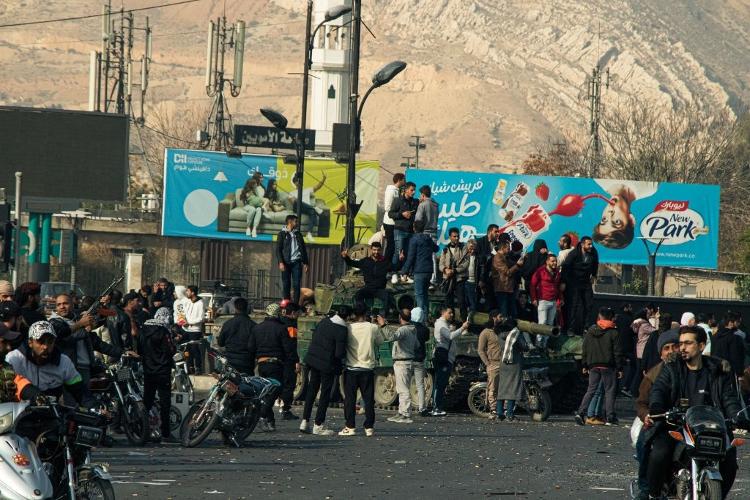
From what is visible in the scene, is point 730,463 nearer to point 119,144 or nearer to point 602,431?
point 602,431

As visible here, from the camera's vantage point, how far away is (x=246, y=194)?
167ft

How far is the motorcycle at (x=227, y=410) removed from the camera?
1806 cm

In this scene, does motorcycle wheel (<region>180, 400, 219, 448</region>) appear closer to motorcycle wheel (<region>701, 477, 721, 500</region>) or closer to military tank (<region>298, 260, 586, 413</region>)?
military tank (<region>298, 260, 586, 413</region>)

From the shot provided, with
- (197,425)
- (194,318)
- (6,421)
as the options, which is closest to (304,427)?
(197,425)

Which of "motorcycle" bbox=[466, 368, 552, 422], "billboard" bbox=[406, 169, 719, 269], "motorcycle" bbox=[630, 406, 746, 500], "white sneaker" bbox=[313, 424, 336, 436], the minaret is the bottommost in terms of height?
"white sneaker" bbox=[313, 424, 336, 436]

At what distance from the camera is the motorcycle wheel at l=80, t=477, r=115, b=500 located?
10.7m

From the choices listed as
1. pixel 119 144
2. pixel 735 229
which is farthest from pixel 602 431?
pixel 735 229

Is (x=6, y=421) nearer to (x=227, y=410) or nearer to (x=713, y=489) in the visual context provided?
(x=713, y=489)

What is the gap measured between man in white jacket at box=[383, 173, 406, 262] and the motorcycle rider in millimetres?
15036

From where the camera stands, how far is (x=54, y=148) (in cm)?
4384

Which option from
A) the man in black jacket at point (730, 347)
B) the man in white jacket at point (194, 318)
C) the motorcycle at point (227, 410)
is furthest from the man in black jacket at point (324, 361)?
the man in white jacket at point (194, 318)

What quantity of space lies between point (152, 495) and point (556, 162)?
7775 centimetres

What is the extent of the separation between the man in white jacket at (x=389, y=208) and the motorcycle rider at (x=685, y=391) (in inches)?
592

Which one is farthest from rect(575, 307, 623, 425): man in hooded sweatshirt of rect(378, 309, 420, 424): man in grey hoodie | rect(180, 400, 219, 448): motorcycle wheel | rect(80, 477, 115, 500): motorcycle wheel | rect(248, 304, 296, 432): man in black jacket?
rect(80, 477, 115, 500): motorcycle wheel
